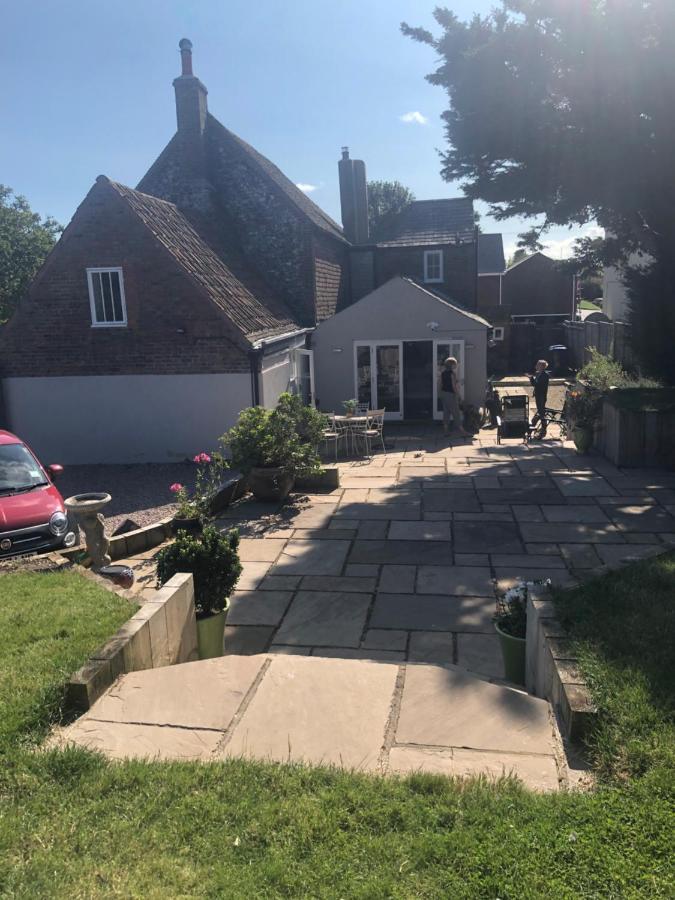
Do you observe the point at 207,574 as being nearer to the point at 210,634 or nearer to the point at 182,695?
the point at 210,634

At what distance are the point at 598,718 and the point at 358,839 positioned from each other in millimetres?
1482

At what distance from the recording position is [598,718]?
3.59m

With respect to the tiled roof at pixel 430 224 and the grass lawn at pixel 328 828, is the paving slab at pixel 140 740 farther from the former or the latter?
the tiled roof at pixel 430 224

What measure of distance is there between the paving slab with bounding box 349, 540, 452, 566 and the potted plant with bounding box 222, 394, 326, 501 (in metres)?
2.28

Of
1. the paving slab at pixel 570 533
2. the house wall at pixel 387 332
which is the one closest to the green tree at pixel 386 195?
the house wall at pixel 387 332

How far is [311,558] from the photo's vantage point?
844cm

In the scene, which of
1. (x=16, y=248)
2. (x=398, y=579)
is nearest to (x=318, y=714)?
(x=398, y=579)

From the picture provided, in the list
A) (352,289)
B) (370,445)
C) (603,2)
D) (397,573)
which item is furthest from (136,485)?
(352,289)

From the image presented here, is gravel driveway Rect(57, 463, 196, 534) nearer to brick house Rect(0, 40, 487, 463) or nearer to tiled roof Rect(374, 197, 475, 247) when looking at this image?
brick house Rect(0, 40, 487, 463)

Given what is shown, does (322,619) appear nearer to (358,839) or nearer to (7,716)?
(7,716)

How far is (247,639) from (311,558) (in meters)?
2.18

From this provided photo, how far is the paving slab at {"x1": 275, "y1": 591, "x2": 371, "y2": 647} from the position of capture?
6.27m

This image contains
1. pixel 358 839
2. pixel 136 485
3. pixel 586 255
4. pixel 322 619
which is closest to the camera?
pixel 358 839

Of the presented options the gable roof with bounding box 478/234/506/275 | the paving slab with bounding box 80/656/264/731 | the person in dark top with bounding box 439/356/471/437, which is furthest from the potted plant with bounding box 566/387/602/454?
the gable roof with bounding box 478/234/506/275
